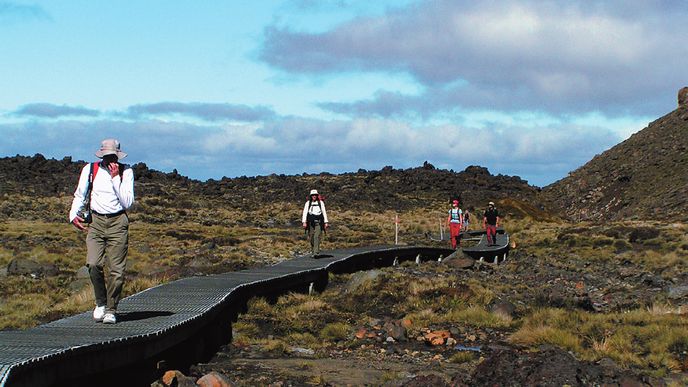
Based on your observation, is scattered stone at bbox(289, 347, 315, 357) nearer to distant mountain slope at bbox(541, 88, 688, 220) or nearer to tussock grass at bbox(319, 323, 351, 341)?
tussock grass at bbox(319, 323, 351, 341)

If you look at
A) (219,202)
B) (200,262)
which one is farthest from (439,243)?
(219,202)

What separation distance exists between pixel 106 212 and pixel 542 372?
525cm

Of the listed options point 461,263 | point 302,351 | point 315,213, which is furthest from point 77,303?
point 461,263

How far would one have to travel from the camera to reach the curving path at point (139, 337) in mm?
7220

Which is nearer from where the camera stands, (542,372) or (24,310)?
(542,372)

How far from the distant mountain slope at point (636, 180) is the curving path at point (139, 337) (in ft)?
172

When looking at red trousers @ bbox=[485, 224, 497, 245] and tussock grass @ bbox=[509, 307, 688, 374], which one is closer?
tussock grass @ bbox=[509, 307, 688, 374]

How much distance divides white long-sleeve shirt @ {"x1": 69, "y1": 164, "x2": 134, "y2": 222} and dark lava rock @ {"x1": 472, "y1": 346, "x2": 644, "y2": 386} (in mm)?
4565

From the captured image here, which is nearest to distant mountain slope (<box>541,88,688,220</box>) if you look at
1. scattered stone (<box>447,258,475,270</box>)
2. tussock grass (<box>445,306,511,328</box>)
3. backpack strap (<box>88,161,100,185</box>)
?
scattered stone (<box>447,258,475,270</box>)

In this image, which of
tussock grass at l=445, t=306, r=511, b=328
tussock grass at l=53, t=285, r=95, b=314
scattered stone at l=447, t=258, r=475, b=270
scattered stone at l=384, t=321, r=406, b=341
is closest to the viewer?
scattered stone at l=384, t=321, r=406, b=341

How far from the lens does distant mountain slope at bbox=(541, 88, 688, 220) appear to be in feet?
225

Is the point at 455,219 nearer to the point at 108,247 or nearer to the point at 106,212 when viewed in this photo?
the point at 108,247

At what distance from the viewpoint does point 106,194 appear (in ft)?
32.9

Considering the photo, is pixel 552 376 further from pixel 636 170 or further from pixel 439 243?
pixel 636 170
